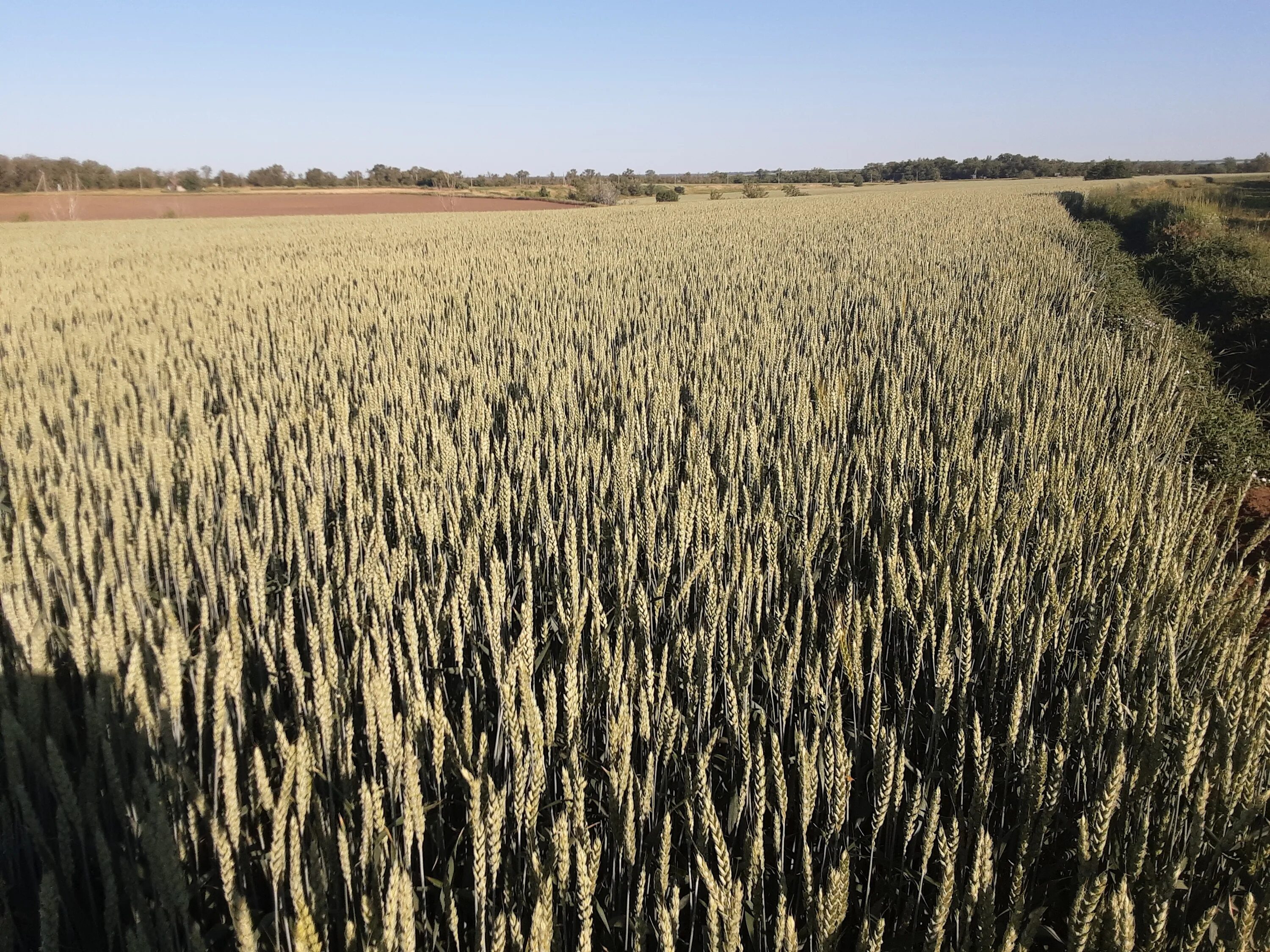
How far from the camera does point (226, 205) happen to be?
37188 mm

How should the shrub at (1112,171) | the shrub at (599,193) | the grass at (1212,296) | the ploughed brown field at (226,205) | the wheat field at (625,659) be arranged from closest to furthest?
the wheat field at (625,659)
the grass at (1212,296)
the ploughed brown field at (226,205)
the shrub at (599,193)
the shrub at (1112,171)

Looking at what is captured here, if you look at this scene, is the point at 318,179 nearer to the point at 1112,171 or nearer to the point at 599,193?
the point at 599,193

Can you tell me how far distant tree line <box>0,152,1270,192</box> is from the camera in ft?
147

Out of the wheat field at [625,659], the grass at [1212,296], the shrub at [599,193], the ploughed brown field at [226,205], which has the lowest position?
the wheat field at [625,659]

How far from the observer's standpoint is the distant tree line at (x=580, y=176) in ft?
147

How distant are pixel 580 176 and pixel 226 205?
2860 centimetres

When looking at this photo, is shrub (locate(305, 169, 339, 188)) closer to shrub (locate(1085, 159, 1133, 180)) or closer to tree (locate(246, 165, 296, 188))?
tree (locate(246, 165, 296, 188))

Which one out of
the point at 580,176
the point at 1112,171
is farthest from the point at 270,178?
the point at 1112,171

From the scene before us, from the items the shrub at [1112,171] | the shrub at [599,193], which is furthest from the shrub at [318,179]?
the shrub at [1112,171]

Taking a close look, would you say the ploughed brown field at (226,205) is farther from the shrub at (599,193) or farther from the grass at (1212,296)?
the grass at (1212,296)

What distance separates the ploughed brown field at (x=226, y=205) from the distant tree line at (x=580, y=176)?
1472mm

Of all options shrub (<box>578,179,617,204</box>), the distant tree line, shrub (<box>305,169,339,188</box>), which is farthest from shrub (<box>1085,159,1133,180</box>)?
shrub (<box>305,169,339,188</box>)

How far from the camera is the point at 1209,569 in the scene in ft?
8.95

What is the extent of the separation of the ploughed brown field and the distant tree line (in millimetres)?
1472
